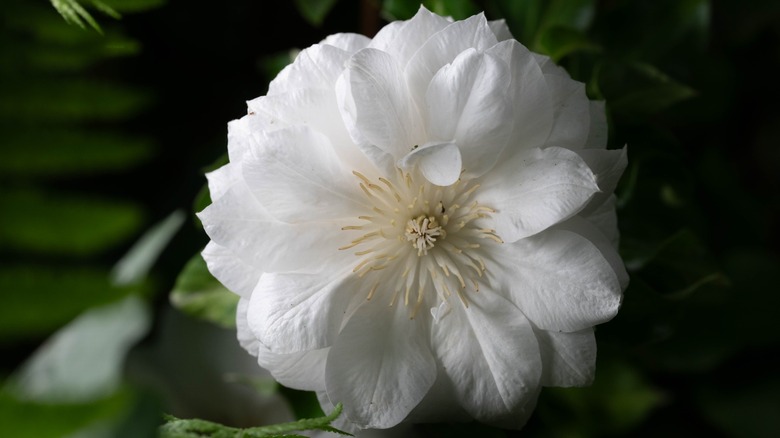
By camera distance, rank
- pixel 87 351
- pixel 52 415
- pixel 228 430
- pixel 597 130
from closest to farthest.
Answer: pixel 52 415 → pixel 228 430 → pixel 597 130 → pixel 87 351

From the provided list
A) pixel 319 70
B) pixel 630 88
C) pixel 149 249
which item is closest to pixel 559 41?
pixel 630 88

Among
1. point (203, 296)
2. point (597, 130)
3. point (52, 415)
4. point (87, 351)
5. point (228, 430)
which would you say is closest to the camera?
point (52, 415)

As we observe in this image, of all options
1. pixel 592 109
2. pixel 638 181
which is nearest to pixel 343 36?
pixel 592 109

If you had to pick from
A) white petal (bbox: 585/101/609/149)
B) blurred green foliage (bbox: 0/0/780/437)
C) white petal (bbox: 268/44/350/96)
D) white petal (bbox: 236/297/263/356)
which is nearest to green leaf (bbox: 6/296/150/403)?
blurred green foliage (bbox: 0/0/780/437)

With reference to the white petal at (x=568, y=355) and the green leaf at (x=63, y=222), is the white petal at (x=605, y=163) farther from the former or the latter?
the green leaf at (x=63, y=222)

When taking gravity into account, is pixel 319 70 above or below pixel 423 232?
above

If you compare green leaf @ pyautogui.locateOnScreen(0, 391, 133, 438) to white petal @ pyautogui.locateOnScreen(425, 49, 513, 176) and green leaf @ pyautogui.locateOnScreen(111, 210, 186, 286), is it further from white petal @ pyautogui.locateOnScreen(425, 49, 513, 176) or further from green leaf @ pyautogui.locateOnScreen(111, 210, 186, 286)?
green leaf @ pyautogui.locateOnScreen(111, 210, 186, 286)

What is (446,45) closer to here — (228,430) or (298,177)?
(298,177)
